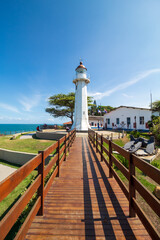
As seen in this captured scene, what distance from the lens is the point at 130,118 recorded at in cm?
2314

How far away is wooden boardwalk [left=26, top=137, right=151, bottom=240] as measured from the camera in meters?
1.86

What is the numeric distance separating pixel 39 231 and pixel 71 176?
7.13 feet

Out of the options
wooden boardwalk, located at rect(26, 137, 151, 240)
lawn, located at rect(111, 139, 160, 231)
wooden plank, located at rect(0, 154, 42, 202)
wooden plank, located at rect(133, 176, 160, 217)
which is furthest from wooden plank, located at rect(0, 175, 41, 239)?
lawn, located at rect(111, 139, 160, 231)

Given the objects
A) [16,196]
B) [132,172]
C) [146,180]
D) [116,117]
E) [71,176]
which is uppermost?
[116,117]

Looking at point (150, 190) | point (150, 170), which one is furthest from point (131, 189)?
point (150, 190)

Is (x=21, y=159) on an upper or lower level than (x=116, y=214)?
lower

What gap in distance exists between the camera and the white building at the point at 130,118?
21.2m

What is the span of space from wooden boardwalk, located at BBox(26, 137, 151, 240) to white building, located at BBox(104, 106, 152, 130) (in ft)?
68.8

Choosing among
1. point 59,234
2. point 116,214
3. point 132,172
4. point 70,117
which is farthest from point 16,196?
point 70,117

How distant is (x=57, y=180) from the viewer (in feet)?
12.2

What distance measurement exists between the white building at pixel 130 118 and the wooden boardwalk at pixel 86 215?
825 inches

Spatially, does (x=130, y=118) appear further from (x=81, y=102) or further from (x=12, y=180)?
(x=12, y=180)

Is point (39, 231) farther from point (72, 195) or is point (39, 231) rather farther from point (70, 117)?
point (70, 117)

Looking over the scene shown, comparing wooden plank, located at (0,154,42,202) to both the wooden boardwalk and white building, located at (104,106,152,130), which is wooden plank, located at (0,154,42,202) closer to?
the wooden boardwalk
